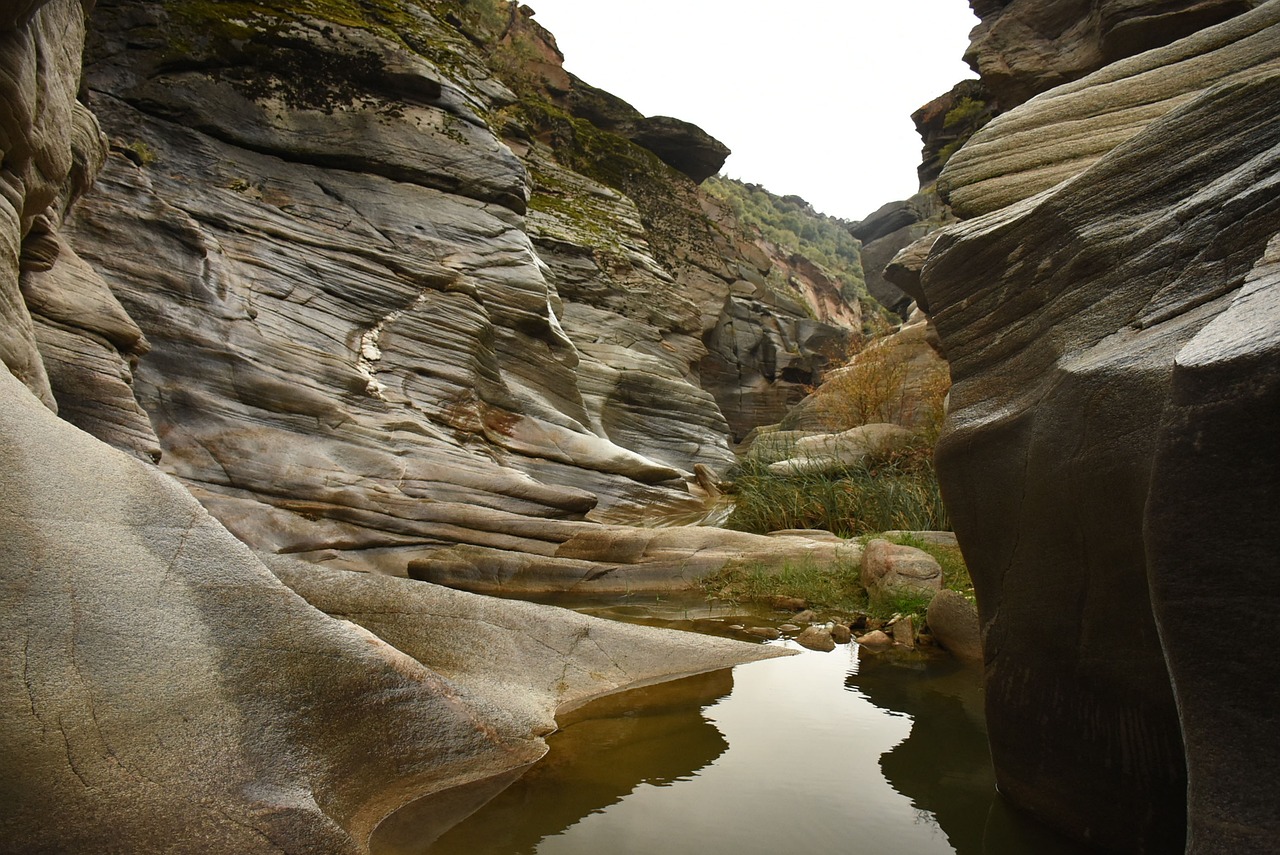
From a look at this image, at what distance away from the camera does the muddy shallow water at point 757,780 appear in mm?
2791

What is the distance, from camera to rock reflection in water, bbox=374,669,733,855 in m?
2.73

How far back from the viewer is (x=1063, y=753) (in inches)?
111

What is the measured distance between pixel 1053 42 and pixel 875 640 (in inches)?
816

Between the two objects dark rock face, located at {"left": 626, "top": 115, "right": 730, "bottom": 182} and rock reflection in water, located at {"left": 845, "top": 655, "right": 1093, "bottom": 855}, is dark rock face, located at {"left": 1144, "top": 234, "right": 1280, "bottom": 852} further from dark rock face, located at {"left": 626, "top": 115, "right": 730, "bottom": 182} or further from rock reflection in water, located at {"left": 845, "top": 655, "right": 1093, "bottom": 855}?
dark rock face, located at {"left": 626, "top": 115, "right": 730, "bottom": 182}

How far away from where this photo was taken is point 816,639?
5.93 metres

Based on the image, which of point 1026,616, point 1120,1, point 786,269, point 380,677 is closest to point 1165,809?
point 1026,616

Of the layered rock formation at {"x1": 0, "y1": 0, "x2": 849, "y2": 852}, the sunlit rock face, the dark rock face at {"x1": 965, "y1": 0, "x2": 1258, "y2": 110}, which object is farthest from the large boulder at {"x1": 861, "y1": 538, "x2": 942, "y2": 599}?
Result: the dark rock face at {"x1": 965, "y1": 0, "x2": 1258, "y2": 110}

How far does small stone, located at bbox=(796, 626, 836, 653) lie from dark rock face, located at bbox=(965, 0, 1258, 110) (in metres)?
17.3

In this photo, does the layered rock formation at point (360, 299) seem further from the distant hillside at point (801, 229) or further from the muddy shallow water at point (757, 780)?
the distant hillside at point (801, 229)

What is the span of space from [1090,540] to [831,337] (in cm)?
3514

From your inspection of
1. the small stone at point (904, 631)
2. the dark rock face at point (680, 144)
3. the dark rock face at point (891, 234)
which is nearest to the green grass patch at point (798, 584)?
the small stone at point (904, 631)

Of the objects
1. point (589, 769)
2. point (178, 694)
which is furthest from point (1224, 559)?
point (178, 694)

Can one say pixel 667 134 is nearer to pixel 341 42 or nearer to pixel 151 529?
pixel 341 42

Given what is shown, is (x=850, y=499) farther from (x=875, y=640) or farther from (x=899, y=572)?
(x=875, y=640)
